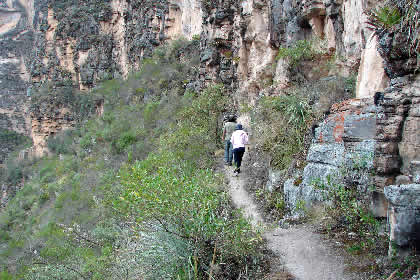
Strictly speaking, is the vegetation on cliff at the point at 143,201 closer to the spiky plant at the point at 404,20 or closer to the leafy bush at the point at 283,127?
the leafy bush at the point at 283,127

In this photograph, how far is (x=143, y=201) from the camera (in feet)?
11.2

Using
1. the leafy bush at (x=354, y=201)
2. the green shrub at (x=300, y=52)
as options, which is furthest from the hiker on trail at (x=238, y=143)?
the leafy bush at (x=354, y=201)

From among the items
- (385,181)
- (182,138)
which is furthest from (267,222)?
(182,138)

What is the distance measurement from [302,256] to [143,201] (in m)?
1.96

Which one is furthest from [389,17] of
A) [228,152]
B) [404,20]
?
[228,152]

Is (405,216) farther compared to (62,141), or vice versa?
(62,141)

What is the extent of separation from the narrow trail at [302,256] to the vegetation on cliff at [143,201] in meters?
0.33

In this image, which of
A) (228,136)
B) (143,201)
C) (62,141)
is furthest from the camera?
(62,141)

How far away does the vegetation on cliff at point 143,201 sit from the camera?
3.46 meters

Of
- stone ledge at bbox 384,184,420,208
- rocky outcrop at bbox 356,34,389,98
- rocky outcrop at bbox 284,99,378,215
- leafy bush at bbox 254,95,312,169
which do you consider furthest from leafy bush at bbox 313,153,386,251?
leafy bush at bbox 254,95,312,169

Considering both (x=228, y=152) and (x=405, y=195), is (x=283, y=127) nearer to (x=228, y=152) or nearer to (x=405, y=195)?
(x=228, y=152)

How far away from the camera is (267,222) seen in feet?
17.1

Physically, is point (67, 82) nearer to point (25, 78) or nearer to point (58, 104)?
point (58, 104)

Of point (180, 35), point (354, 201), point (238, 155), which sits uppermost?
point (180, 35)
